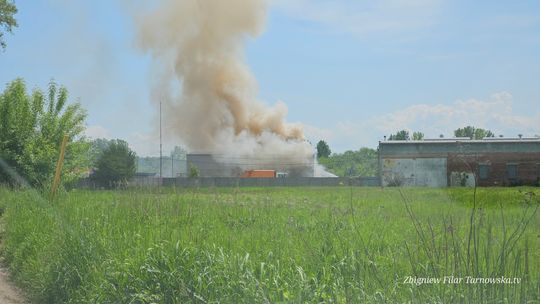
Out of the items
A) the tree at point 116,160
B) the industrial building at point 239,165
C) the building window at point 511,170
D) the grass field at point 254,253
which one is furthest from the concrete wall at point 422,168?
the grass field at point 254,253

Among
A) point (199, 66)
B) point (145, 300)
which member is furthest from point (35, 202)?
point (199, 66)

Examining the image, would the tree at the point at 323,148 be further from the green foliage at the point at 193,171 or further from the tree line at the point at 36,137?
the tree line at the point at 36,137

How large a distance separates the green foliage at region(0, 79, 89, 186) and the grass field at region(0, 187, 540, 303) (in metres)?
11.7

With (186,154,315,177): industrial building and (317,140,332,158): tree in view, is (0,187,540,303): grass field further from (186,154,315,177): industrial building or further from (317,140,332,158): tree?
(317,140,332,158): tree

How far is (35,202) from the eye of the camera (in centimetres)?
1616

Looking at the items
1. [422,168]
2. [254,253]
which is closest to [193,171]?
[422,168]

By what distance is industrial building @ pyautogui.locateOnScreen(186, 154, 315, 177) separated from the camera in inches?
3526

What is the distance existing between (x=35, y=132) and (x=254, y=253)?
68.3 ft

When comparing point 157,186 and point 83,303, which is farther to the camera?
point 157,186

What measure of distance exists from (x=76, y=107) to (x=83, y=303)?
65.3ft

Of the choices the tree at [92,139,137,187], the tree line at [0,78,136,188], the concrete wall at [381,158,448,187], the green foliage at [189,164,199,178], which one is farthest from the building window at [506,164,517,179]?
the tree line at [0,78,136,188]

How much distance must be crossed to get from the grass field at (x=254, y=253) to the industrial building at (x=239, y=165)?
74114 millimetres

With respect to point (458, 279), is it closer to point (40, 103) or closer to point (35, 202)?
point (35, 202)

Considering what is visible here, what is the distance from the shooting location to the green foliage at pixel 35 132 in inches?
999
